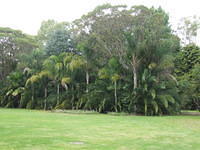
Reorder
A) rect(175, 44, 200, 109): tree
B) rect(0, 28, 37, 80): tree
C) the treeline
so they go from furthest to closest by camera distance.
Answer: rect(0, 28, 37, 80): tree → rect(175, 44, 200, 109): tree → the treeline

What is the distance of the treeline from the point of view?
1677cm

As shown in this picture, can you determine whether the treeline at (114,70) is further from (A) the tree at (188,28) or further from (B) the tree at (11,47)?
(A) the tree at (188,28)

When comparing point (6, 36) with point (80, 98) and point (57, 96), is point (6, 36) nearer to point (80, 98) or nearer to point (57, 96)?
point (57, 96)

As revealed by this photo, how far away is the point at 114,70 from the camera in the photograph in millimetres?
17969

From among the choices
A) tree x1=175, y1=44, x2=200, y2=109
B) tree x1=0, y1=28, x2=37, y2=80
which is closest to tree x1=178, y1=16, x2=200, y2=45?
tree x1=175, y1=44, x2=200, y2=109

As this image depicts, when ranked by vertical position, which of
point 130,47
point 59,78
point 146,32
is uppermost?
point 146,32

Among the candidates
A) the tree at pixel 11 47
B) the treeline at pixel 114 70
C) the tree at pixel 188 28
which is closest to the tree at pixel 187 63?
the treeline at pixel 114 70

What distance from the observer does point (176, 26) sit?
110 feet

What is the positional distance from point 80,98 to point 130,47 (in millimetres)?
6346

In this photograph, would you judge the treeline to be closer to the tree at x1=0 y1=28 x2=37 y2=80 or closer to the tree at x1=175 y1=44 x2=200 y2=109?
the tree at x1=175 y1=44 x2=200 y2=109

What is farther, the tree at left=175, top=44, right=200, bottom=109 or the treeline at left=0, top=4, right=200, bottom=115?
the tree at left=175, top=44, right=200, bottom=109

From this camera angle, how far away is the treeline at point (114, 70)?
16.8 meters

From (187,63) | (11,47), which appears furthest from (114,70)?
(11,47)

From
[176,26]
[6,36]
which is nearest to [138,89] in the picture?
[6,36]
